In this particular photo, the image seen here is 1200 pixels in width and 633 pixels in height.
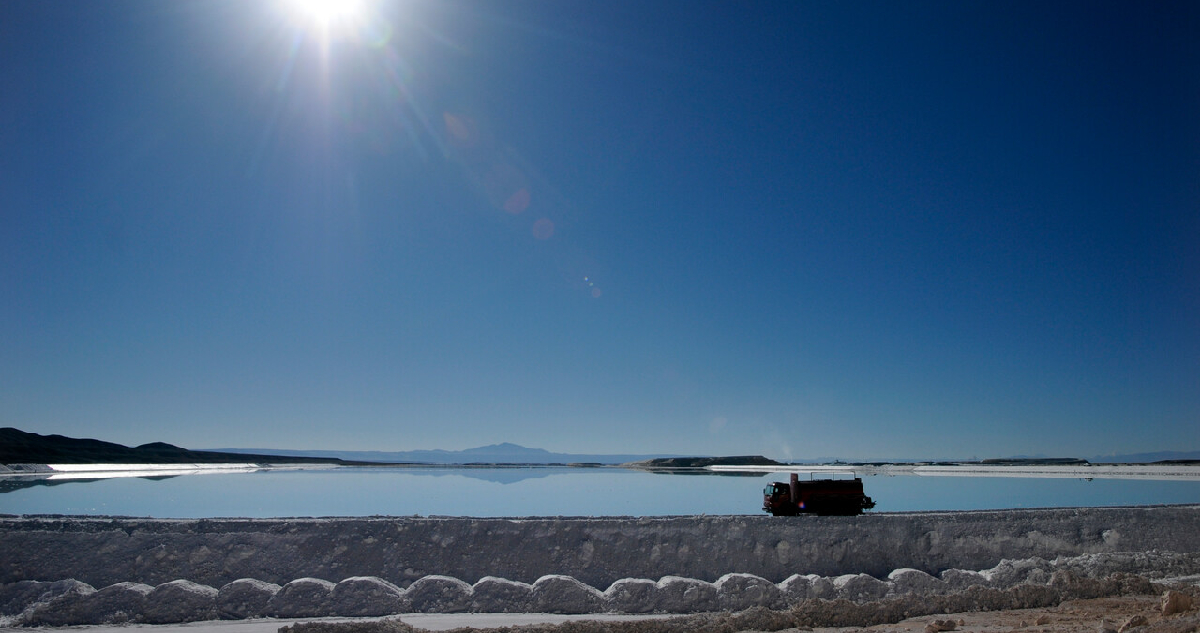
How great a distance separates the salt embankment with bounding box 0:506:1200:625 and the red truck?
950mm

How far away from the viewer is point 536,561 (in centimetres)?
1104

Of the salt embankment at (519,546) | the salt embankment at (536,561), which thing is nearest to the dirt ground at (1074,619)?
the salt embankment at (536,561)

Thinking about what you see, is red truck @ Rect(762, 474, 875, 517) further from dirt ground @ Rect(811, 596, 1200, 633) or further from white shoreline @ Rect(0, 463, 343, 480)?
white shoreline @ Rect(0, 463, 343, 480)

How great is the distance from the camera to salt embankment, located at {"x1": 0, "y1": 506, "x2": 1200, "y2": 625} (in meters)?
9.06

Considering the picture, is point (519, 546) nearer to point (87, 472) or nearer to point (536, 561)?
point (536, 561)

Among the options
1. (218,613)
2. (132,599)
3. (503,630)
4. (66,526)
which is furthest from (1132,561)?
(66,526)

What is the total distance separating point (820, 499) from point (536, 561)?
624 cm

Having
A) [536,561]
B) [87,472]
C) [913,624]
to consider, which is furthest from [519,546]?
[87,472]

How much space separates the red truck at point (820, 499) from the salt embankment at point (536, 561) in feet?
3.12

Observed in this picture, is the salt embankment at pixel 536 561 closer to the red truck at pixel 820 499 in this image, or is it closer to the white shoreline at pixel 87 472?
the red truck at pixel 820 499

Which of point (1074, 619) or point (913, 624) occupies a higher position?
point (1074, 619)

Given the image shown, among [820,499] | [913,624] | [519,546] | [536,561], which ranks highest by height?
[820,499]

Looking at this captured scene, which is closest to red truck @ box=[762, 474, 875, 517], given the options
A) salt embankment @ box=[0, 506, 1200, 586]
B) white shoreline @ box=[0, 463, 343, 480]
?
salt embankment @ box=[0, 506, 1200, 586]

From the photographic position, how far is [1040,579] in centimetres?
1054
